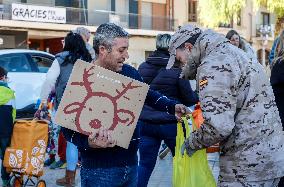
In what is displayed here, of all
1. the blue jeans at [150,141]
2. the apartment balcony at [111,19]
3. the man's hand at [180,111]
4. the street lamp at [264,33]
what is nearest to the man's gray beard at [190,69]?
the man's hand at [180,111]

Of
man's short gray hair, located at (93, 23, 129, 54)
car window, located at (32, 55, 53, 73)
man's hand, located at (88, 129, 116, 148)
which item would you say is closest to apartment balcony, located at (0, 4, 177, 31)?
car window, located at (32, 55, 53, 73)

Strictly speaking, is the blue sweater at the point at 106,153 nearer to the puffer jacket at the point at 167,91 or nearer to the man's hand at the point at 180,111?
the man's hand at the point at 180,111

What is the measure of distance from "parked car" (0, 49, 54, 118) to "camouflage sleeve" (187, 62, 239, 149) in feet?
29.0

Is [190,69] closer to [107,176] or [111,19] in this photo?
[107,176]

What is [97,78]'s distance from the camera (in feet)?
10.3

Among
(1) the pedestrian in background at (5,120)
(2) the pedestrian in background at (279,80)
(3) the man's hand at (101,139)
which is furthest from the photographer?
(1) the pedestrian in background at (5,120)

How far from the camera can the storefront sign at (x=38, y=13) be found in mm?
31341

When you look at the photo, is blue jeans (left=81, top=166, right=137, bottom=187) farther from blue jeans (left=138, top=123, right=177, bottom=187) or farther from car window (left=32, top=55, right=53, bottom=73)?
car window (left=32, top=55, right=53, bottom=73)

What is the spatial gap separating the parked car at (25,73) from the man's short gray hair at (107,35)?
8305 mm

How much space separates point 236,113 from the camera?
10.00ft

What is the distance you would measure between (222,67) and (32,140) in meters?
3.38

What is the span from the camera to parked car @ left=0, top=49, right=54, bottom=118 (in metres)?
11.6

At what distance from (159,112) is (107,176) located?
81.2 inches

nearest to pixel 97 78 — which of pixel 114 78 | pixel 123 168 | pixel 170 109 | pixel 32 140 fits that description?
pixel 114 78
